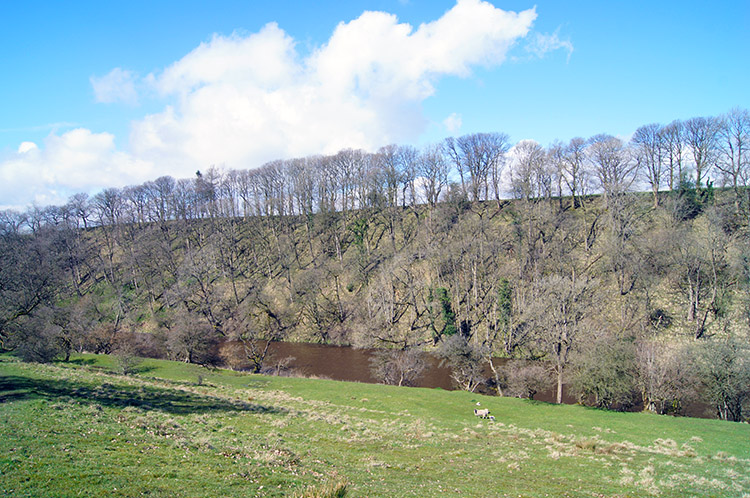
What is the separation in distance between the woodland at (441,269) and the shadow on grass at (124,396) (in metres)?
17.4

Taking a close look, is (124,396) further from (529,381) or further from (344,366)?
(344,366)

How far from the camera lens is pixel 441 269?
63.5 meters

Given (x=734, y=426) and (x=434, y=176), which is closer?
(x=734, y=426)

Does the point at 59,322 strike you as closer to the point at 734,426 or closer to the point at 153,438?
the point at 153,438

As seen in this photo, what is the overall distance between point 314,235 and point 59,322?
50.7 metres

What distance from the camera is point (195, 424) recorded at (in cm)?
1808

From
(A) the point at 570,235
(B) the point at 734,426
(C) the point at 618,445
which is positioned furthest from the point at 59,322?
(A) the point at 570,235

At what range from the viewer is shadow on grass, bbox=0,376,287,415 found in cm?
1870

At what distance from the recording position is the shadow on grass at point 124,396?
736 inches

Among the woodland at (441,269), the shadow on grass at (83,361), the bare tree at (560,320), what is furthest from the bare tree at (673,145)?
the shadow on grass at (83,361)

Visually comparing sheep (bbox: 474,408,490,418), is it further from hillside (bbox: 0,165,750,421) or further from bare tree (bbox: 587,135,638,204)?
bare tree (bbox: 587,135,638,204)

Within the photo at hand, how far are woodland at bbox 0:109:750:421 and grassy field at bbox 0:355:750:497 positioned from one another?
31.8 feet

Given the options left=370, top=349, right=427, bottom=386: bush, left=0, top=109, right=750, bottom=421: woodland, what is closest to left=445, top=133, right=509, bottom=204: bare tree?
left=0, top=109, right=750, bottom=421: woodland

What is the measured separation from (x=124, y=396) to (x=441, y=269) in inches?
1940
